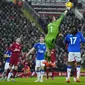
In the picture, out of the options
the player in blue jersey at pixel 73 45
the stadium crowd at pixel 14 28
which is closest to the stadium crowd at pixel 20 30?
the stadium crowd at pixel 14 28

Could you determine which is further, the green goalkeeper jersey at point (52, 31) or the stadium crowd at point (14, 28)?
the stadium crowd at point (14, 28)

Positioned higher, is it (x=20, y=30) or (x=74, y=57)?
(x=20, y=30)

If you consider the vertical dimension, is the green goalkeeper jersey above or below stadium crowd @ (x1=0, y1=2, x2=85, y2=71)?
below

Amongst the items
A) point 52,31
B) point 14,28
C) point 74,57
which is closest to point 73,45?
point 74,57

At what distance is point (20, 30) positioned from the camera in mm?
46156

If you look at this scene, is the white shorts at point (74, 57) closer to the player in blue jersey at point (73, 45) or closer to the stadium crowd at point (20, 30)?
the player in blue jersey at point (73, 45)

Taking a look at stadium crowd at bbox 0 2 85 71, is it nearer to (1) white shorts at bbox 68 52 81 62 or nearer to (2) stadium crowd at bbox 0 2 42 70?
(2) stadium crowd at bbox 0 2 42 70

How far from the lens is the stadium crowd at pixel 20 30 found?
42719 millimetres

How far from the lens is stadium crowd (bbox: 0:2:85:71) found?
42.7 m

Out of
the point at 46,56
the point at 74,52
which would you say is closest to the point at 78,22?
the point at 46,56

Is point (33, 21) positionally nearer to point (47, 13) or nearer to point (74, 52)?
point (47, 13)

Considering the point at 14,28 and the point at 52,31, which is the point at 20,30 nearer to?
the point at 14,28

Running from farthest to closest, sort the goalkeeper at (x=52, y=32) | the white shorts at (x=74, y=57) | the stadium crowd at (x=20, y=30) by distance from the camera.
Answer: the stadium crowd at (x=20, y=30) → the goalkeeper at (x=52, y=32) → the white shorts at (x=74, y=57)

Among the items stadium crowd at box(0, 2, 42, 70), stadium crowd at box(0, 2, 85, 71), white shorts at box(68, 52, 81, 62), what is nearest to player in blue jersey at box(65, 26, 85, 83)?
white shorts at box(68, 52, 81, 62)
